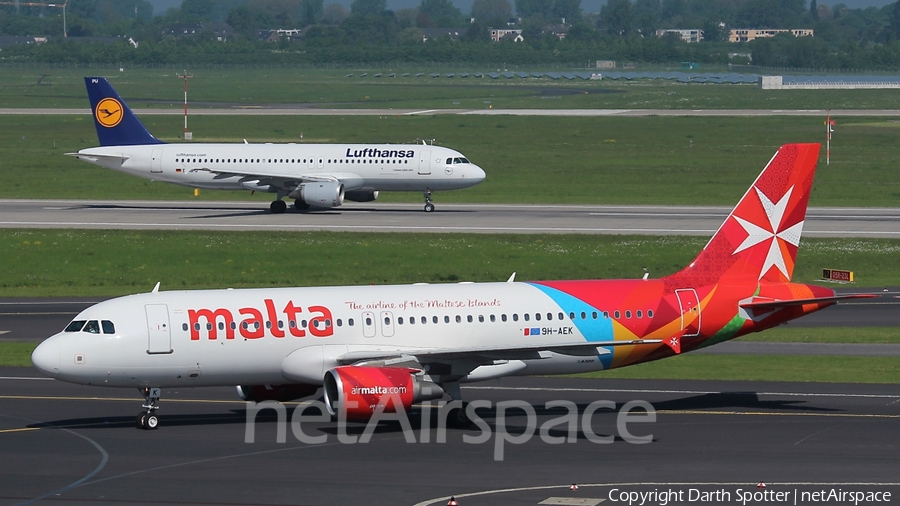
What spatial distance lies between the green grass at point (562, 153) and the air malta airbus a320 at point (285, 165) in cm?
868

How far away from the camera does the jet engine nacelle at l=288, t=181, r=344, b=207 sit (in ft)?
278

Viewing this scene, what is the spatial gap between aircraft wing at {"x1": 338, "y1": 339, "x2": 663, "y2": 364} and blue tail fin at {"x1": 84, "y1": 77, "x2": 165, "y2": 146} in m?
58.1

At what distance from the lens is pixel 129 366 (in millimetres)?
33281

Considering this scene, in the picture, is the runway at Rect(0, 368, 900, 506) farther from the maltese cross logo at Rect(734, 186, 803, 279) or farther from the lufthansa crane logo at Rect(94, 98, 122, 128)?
the lufthansa crane logo at Rect(94, 98, 122, 128)

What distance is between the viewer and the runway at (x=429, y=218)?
77500mm

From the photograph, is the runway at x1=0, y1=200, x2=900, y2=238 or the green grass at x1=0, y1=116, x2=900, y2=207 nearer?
the runway at x1=0, y1=200, x2=900, y2=238

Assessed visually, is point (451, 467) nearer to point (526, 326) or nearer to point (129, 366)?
point (526, 326)

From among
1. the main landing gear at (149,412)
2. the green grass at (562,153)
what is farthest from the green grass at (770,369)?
the green grass at (562,153)

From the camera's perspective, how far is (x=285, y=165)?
8744 centimetres

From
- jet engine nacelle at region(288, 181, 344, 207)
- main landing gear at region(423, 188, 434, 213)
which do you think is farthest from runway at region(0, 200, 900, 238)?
jet engine nacelle at region(288, 181, 344, 207)

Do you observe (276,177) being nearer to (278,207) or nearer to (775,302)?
(278,207)

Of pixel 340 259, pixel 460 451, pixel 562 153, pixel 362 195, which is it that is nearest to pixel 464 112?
pixel 562 153

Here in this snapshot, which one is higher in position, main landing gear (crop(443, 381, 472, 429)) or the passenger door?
the passenger door

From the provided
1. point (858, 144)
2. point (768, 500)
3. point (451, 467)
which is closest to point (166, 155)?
point (451, 467)
